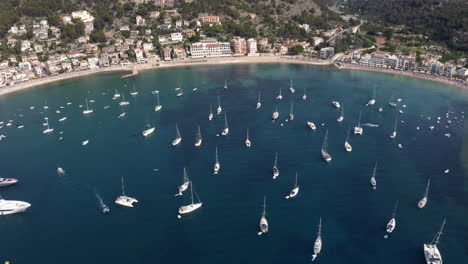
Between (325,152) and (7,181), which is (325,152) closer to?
(325,152)

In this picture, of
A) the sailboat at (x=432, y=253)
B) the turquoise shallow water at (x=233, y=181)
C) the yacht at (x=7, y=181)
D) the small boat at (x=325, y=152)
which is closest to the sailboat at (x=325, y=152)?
the small boat at (x=325, y=152)

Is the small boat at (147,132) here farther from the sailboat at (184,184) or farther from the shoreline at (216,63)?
the shoreline at (216,63)

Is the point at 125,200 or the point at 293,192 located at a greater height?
the point at 125,200

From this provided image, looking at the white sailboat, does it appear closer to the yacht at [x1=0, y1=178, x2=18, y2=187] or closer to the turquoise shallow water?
the turquoise shallow water

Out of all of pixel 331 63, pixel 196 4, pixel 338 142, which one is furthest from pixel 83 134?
pixel 196 4

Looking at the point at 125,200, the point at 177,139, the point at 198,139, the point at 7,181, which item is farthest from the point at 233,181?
the point at 7,181

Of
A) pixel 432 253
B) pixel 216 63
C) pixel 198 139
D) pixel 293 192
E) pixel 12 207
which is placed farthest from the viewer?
pixel 216 63

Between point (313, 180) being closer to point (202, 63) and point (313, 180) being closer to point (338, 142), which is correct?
point (338, 142)
